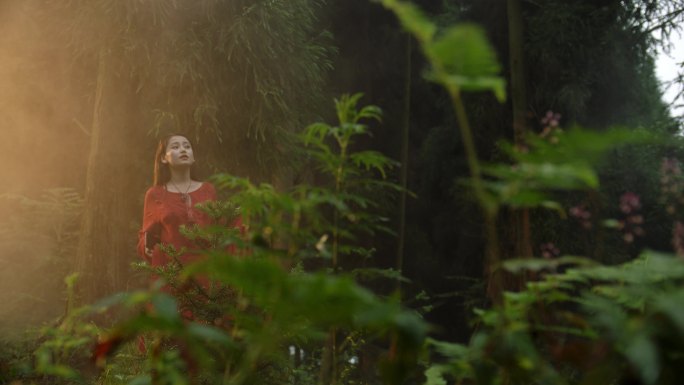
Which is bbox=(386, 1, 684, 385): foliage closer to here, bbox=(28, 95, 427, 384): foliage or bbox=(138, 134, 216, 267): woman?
bbox=(28, 95, 427, 384): foliage

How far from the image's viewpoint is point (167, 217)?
6.30 meters

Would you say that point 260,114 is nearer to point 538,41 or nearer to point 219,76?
point 219,76

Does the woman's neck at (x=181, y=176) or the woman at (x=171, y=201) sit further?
the woman's neck at (x=181, y=176)

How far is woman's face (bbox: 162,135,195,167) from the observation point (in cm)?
663

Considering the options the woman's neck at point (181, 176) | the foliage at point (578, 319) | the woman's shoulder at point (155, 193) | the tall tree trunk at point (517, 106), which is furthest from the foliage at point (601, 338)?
the tall tree trunk at point (517, 106)

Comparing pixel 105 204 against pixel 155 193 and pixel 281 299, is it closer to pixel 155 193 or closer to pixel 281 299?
pixel 155 193

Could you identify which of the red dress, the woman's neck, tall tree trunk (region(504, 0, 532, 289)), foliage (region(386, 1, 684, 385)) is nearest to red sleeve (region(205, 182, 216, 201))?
the red dress

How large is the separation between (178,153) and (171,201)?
0.46 metres

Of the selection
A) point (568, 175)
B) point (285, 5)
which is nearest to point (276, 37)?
point (285, 5)

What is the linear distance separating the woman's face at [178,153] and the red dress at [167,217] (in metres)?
0.27

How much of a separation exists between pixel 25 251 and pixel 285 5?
4.54 metres

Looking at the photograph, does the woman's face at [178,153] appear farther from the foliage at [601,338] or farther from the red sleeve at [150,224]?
the foliage at [601,338]

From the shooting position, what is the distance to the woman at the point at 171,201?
6264 millimetres

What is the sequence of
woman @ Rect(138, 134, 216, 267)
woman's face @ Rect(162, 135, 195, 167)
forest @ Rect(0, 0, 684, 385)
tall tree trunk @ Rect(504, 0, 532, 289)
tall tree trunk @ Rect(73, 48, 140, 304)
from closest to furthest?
forest @ Rect(0, 0, 684, 385) < woman @ Rect(138, 134, 216, 267) < woman's face @ Rect(162, 135, 195, 167) < tall tree trunk @ Rect(73, 48, 140, 304) < tall tree trunk @ Rect(504, 0, 532, 289)
